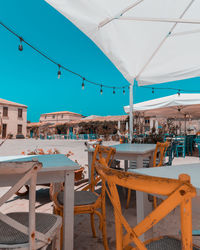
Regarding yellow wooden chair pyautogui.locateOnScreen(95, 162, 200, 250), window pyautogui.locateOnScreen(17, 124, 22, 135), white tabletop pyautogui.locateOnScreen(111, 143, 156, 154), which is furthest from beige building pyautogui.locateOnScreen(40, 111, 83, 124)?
yellow wooden chair pyautogui.locateOnScreen(95, 162, 200, 250)

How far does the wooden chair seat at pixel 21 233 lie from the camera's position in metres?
0.89

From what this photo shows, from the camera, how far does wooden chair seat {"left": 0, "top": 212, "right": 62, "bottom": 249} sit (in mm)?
894

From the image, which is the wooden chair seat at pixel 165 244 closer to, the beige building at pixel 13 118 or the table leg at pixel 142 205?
the table leg at pixel 142 205

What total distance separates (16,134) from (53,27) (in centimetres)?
2000

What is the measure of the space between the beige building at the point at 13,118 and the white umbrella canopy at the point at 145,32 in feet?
84.5

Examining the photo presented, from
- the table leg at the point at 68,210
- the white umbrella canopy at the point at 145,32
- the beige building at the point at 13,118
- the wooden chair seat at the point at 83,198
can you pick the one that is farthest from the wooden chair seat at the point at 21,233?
the beige building at the point at 13,118

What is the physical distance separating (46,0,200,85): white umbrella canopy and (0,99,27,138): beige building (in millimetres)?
25764

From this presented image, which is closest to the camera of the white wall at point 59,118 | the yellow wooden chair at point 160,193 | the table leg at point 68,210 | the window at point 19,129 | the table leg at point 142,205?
the yellow wooden chair at point 160,193

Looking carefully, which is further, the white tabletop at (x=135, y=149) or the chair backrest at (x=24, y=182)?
the white tabletop at (x=135, y=149)

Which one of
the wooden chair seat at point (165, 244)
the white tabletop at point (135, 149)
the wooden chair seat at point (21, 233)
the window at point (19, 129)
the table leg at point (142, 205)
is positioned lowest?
the wooden chair seat at point (165, 244)

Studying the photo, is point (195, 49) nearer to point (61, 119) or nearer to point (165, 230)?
point (165, 230)

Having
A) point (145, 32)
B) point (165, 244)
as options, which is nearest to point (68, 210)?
point (165, 244)

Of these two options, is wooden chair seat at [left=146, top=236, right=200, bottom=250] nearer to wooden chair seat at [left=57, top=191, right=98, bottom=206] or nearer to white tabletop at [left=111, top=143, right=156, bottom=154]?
wooden chair seat at [left=57, top=191, right=98, bottom=206]

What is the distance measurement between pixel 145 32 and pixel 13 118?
1119 inches
